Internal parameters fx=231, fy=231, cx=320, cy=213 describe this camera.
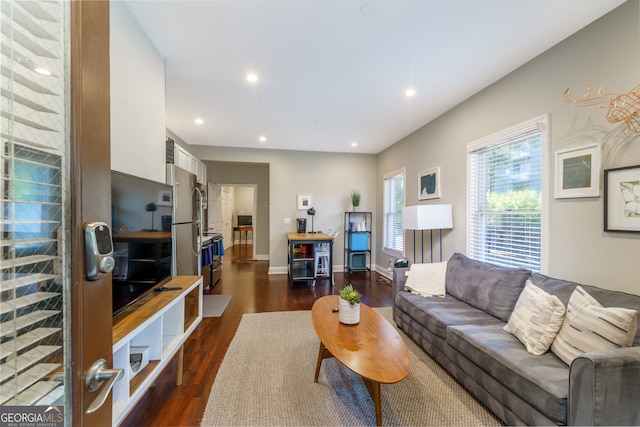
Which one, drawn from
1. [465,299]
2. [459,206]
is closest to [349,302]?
[465,299]

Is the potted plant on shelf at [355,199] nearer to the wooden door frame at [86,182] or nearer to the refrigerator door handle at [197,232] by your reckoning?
the refrigerator door handle at [197,232]

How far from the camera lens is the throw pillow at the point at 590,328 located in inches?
47.3

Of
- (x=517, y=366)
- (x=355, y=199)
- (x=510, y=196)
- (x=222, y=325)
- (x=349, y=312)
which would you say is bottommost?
(x=222, y=325)

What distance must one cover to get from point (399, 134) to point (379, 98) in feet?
4.82

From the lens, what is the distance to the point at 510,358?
4.64ft

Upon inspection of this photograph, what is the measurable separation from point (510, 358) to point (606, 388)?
15.2 inches

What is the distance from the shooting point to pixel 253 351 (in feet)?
7.27

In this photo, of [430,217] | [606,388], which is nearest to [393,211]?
[430,217]

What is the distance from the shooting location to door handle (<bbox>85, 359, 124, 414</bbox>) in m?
0.51

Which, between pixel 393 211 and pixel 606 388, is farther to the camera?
pixel 393 211

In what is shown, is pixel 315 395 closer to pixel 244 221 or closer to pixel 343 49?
pixel 343 49

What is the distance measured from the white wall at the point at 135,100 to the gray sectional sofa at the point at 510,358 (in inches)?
107

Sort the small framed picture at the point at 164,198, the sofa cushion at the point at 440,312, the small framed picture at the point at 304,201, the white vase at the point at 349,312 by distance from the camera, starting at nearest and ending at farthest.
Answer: the small framed picture at the point at 164,198 < the white vase at the point at 349,312 < the sofa cushion at the point at 440,312 < the small framed picture at the point at 304,201

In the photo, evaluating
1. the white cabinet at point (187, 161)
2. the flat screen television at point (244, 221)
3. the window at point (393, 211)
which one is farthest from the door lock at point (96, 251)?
the flat screen television at point (244, 221)
